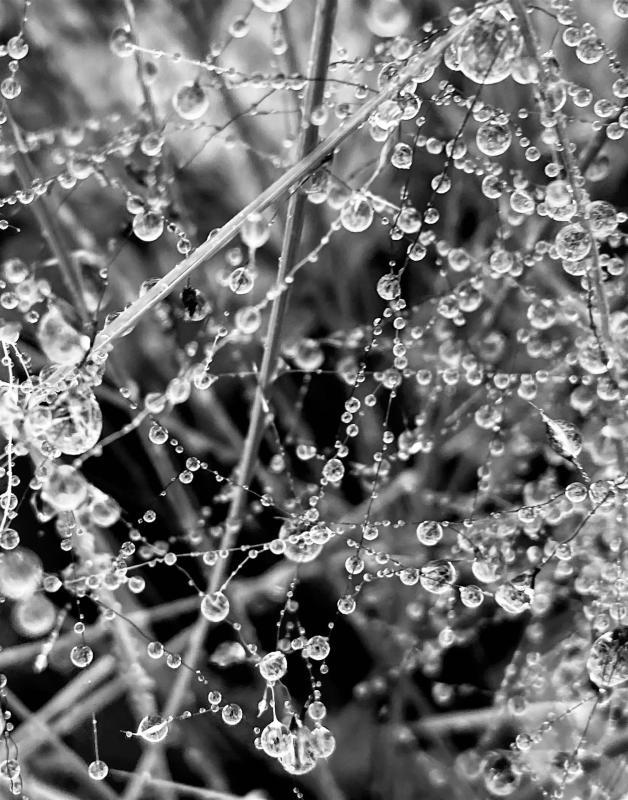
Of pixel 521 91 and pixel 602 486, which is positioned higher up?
pixel 521 91

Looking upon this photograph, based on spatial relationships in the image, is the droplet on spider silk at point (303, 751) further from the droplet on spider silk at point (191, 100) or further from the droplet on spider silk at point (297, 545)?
the droplet on spider silk at point (191, 100)

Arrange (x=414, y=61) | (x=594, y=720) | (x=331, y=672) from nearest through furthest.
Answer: (x=414, y=61), (x=594, y=720), (x=331, y=672)

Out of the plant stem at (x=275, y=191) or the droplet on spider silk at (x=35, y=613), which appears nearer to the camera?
the plant stem at (x=275, y=191)

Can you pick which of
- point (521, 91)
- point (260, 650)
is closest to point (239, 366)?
point (260, 650)

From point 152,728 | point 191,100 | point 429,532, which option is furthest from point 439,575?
point 191,100

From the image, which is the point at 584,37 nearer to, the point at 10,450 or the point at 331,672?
the point at 10,450

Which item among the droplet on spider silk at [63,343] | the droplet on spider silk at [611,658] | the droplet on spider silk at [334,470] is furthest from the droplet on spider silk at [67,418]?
the droplet on spider silk at [611,658]
